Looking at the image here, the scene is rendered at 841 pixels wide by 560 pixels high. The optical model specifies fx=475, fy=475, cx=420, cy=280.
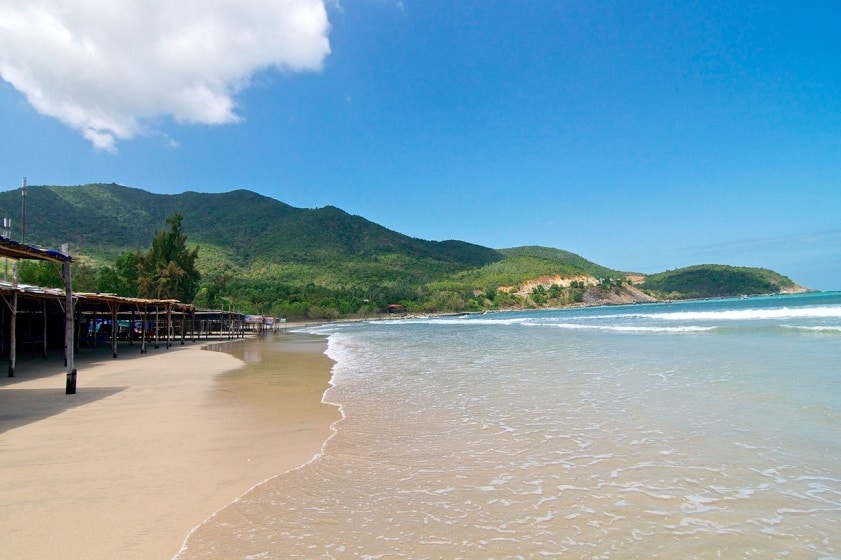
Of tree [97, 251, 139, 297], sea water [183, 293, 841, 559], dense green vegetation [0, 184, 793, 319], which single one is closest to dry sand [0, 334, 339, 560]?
sea water [183, 293, 841, 559]

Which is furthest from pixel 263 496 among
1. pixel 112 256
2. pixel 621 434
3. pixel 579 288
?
pixel 579 288

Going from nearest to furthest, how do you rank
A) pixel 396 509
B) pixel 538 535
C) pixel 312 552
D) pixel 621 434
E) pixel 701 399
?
pixel 312 552
pixel 538 535
pixel 396 509
pixel 621 434
pixel 701 399

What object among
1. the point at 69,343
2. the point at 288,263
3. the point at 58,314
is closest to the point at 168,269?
the point at 58,314

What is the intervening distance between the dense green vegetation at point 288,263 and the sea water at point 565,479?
34.6 m

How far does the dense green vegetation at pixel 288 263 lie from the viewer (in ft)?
144

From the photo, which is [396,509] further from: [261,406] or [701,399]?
[701,399]

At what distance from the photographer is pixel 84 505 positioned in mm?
3701

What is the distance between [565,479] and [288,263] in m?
90.3

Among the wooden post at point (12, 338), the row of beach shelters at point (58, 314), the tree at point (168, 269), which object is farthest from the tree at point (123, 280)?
the wooden post at point (12, 338)

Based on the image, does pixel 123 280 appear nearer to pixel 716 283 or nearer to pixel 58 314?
pixel 58 314

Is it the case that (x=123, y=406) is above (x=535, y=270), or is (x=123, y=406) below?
below

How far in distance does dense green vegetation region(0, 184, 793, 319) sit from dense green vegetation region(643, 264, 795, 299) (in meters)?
0.30

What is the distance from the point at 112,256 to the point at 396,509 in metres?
73.3

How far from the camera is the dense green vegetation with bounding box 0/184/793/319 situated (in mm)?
43763
